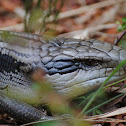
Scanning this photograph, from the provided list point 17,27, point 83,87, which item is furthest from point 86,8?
point 83,87

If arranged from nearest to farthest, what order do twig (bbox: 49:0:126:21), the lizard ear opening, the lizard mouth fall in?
the lizard mouth
the lizard ear opening
twig (bbox: 49:0:126:21)

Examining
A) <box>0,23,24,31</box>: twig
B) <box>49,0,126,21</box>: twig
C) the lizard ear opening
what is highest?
<box>49,0,126,21</box>: twig

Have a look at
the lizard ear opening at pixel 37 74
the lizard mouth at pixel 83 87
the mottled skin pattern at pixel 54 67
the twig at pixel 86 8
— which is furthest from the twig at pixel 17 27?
the lizard mouth at pixel 83 87

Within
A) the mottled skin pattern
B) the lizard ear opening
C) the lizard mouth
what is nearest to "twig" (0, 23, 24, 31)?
the mottled skin pattern

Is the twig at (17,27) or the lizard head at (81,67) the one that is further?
the twig at (17,27)

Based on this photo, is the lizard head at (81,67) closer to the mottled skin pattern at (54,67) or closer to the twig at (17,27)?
the mottled skin pattern at (54,67)

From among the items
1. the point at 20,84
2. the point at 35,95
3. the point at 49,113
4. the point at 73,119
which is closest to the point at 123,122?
the point at 73,119

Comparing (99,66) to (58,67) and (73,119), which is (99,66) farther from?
(73,119)

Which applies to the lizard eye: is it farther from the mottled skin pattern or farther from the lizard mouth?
the lizard mouth
